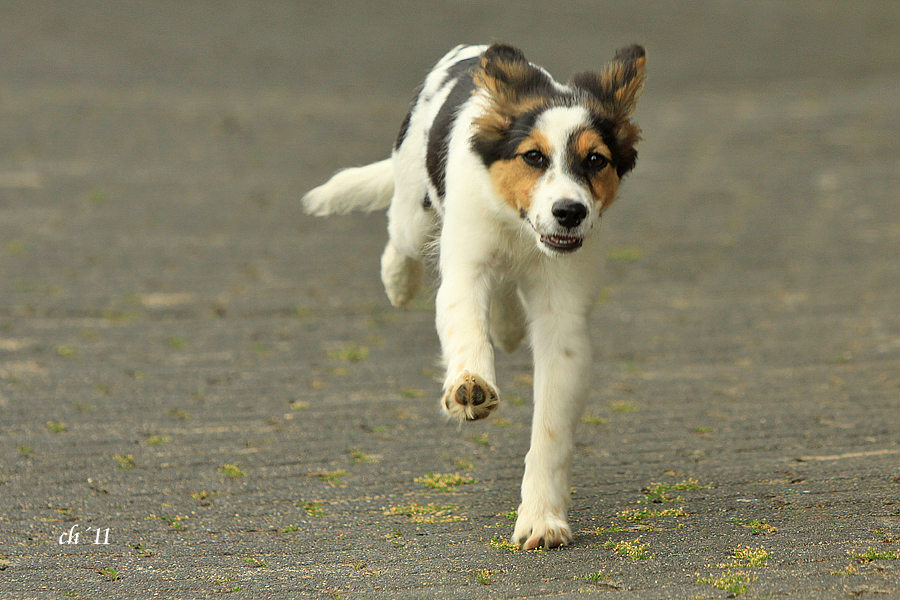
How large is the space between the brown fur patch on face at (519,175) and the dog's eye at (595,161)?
0.58ft

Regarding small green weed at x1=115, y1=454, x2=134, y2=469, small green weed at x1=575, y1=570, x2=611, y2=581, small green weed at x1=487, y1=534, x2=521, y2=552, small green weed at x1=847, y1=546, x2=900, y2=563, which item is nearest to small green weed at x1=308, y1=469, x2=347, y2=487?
small green weed at x1=115, y1=454, x2=134, y2=469

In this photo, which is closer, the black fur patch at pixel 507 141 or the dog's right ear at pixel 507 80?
the black fur patch at pixel 507 141

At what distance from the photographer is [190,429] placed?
6.70 meters

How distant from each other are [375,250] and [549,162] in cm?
694

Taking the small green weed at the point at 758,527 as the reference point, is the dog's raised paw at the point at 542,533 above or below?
below

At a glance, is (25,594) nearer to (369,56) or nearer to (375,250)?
(375,250)

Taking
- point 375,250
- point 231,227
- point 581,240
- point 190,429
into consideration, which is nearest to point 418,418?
point 190,429

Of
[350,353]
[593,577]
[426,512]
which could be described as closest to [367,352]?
[350,353]

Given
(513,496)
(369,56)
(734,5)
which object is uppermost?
(734,5)

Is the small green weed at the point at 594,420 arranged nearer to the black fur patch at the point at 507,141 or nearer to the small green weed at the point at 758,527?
the small green weed at the point at 758,527

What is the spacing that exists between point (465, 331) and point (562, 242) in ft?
1.89

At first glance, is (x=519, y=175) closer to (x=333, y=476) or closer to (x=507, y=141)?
(x=507, y=141)

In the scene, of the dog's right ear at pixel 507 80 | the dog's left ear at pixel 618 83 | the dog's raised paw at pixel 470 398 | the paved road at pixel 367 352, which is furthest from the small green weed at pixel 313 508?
the dog's left ear at pixel 618 83

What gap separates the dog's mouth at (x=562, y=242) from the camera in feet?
15.3
